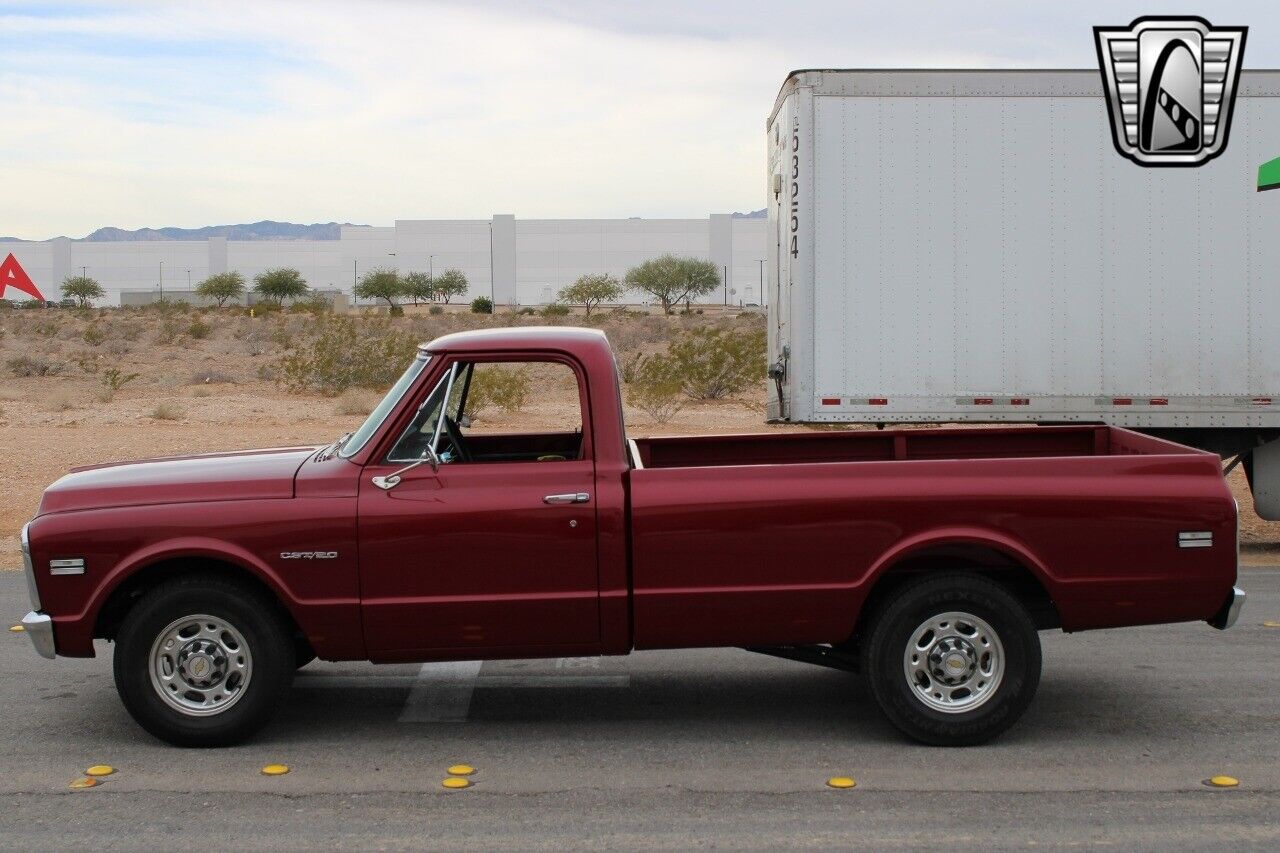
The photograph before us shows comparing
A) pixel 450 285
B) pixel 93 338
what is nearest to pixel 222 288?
pixel 450 285

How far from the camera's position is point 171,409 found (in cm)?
2714

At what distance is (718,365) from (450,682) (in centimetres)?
2101

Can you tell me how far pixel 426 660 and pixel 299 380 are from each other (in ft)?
90.8

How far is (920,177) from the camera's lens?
40.7 ft

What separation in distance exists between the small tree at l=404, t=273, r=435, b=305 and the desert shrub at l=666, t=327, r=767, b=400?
232 ft

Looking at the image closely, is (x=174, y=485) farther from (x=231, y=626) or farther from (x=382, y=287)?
(x=382, y=287)

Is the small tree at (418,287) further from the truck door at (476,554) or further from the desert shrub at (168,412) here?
the truck door at (476,554)

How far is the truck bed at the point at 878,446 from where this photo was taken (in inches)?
316

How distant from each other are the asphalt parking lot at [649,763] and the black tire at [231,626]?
0.14 metres

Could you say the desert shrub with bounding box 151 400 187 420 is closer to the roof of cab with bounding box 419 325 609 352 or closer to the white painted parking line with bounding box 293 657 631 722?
the white painted parking line with bounding box 293 657 631 722

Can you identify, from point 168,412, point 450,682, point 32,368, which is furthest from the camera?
point 32,368

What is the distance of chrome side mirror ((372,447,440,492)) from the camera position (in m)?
6.39

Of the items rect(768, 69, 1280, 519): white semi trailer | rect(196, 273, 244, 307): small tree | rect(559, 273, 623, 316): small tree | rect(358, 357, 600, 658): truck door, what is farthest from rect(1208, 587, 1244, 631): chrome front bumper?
rect(196, 273, 244, 307): small tree

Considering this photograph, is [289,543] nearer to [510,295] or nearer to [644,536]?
[644,536]
